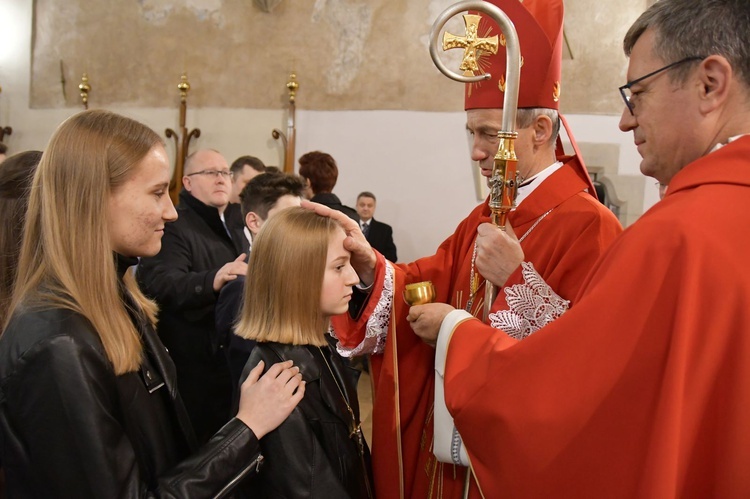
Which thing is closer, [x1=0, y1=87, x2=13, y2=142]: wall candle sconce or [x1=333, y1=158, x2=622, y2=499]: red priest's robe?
[x1=333, y1=158, x2=622, y2=499]: red priest's robe

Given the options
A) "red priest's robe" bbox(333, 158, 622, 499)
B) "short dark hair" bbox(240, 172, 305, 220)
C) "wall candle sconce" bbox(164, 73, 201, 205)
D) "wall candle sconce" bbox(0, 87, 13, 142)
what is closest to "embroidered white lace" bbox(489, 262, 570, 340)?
"red priest's robe" bbox(333, 158, 622, 499)

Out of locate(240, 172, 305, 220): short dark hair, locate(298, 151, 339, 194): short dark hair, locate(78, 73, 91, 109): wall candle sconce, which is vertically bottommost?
locate(240, 172, 305, 220): short dark hair

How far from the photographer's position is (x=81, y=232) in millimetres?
1318

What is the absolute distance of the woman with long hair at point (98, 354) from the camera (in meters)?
1.15

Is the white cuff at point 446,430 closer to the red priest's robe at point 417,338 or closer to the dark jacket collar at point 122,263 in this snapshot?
the red priest's robe at point 417,338

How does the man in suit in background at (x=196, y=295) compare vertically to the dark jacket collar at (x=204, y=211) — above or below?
below

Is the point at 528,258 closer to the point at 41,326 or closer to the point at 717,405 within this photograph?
the point at 717,405

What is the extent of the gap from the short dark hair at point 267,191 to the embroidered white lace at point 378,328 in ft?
4.02

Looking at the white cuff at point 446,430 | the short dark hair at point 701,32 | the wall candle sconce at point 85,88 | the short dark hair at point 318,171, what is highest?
the wall candle sconce at point 85,88

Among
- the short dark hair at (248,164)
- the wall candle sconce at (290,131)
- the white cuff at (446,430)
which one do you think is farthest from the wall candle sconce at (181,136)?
the white cuff at (446,430)

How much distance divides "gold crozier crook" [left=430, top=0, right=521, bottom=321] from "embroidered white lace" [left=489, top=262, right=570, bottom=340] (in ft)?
0.35

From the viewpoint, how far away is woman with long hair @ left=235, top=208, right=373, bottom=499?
5.50 feet

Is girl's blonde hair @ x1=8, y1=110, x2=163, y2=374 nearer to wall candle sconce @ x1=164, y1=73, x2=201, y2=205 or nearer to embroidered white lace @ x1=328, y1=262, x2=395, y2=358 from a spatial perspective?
embroidered white lace @ x1=328, y1=262, x2=395, y2=358

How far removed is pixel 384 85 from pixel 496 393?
6495 mm
